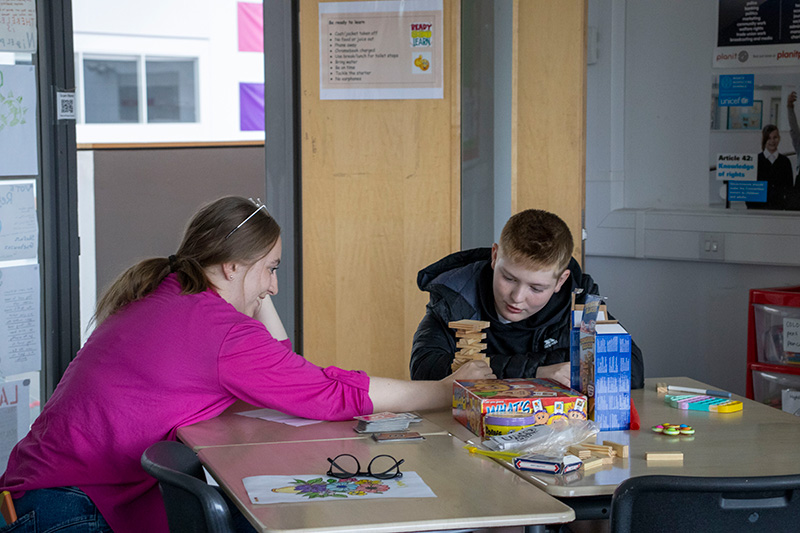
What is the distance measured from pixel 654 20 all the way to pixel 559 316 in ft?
7.60

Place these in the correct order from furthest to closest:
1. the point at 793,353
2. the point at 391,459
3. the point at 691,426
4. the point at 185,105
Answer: the point at 185,105 < the point at 793,353 < the point at 691,426 < the point at 391,459

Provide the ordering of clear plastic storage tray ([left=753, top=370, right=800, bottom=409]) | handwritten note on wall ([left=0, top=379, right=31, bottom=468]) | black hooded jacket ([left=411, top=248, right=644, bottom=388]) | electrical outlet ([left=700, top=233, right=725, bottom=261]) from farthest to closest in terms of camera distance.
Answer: electrical outlet ([left=700, top=233, right=725, bottom=261]) < clear plastic storage tray ([left=753, top=370, right=800, bottom=409]) < handwritten note on wall ([left=0, top=379, right=31, bottom=468]) < black hooded jacket ([left=411, top=248, right=644, bottom=388])

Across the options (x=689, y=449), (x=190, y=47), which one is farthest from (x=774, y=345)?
(x=190, y=47)

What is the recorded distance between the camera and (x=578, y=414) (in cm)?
193

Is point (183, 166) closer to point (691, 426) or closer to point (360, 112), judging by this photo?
point (360, 112)

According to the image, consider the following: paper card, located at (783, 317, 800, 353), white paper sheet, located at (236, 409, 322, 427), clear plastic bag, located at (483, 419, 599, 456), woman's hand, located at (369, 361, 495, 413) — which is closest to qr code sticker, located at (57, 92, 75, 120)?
white paper sheet, located at (236, 409, 322, 427)

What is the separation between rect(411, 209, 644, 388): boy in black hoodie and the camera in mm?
2436

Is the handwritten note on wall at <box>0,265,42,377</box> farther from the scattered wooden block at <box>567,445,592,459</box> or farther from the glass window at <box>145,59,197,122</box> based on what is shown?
the glass window at <box>145,59,197,122</box>

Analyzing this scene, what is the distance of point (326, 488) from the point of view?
1.55 metres

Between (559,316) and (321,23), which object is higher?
(321,23)

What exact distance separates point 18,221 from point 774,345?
295cm

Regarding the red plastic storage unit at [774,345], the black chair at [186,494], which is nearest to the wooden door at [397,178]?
the red plastic storage unit at [774,345]

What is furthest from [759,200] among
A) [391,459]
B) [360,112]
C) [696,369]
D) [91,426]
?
[91,426]

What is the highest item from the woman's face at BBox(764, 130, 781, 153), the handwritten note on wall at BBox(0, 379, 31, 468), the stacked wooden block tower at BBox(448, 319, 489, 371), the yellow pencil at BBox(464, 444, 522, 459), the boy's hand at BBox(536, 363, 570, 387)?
the woman's face at BBox(764, 130, 781, 153)
